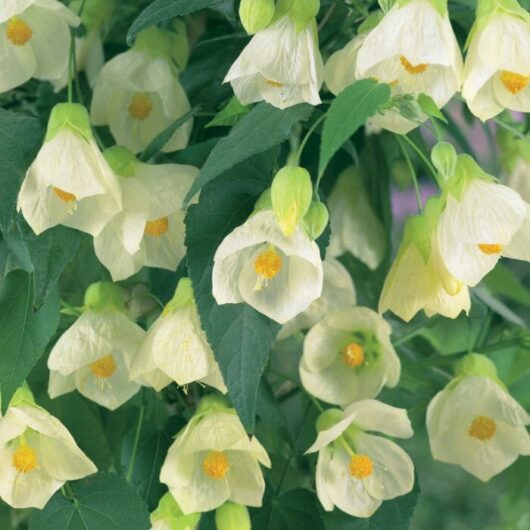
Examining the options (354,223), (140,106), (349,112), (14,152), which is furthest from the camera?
(354,223)

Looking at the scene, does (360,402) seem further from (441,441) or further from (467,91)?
(467,91)

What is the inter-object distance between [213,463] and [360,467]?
9 cm

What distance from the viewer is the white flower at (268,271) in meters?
0.53

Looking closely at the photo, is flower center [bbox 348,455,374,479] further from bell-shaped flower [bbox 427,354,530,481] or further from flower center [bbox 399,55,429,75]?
flower center [bbox 399,55,429,75]

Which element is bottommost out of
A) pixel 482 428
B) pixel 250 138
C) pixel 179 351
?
pixel 482 428

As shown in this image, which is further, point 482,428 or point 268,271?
point 482,428

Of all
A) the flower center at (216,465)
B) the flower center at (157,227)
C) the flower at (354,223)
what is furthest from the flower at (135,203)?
the flower at (354,223)

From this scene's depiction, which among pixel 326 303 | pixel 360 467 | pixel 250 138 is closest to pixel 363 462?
pixel 360 467

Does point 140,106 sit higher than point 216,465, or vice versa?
point 140,106

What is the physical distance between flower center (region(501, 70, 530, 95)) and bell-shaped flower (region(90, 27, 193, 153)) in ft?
0.65

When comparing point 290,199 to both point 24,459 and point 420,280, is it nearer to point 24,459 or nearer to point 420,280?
point 420,280

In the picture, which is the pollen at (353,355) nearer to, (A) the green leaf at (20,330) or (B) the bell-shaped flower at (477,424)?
(B) the bell-shaped flower at (477,424)

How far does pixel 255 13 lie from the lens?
53 centimetres

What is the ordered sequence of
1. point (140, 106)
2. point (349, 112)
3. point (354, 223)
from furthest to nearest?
point (354, 223)
point (140, 106)
point (349, 112)
